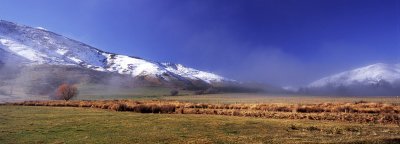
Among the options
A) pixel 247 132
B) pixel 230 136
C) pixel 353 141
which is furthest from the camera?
pixel 247 132

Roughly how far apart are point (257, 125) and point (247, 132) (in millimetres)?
7056

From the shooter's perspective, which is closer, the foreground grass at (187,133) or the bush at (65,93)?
the foreground grass at (187,133)

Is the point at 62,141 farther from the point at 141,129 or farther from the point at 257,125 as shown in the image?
the point at 257,125

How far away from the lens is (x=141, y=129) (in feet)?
140

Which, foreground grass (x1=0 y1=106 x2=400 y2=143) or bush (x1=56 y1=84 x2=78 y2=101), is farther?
bush (x1=56 y1=84 x2=78 y2=101)

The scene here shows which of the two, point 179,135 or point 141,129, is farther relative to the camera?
point 141,129

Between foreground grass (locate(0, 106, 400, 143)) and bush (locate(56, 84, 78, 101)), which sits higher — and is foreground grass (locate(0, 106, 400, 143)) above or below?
Answer: below

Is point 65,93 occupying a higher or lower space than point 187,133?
higher

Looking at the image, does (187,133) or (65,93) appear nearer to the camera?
(187,133)

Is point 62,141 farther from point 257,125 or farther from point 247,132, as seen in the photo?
point 257,125

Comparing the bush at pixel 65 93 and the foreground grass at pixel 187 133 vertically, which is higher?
the bush at pixel 65 93

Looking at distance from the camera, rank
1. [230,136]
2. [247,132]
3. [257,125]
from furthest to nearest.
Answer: [257,125]
[247,132]
[230,136]

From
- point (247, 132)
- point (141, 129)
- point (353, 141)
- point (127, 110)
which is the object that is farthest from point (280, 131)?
point (127, 110)

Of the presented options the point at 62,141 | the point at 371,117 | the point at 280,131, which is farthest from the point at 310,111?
the point at 62,141
